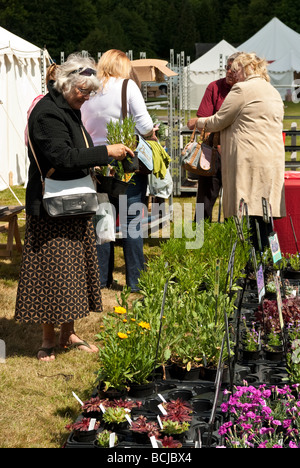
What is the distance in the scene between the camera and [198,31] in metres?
75.4

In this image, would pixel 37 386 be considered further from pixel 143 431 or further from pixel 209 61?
pixel 209 61

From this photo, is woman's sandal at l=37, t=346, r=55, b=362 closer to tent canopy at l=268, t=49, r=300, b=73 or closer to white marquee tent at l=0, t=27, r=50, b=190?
white marquee tent at l=0, t=27, r=50, b=190

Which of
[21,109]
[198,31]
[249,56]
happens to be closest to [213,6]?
[198,31]

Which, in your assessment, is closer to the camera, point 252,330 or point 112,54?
point 252,330

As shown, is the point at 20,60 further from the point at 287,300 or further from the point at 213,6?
the point at 213,6

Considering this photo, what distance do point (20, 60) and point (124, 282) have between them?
6644 mm

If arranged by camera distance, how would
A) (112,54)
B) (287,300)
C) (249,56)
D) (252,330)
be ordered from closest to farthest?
1. (252,330)
2. (287,300)
3. (112,54)
4. (249,56)

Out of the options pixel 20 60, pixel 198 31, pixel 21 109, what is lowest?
pixel 21 109

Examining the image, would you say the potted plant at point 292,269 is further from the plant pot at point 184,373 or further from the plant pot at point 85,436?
the plant pot at point 85,436

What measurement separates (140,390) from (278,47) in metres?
31.4

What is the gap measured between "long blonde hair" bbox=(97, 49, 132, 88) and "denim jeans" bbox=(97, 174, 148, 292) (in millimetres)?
725

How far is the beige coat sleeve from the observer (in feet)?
16.3
